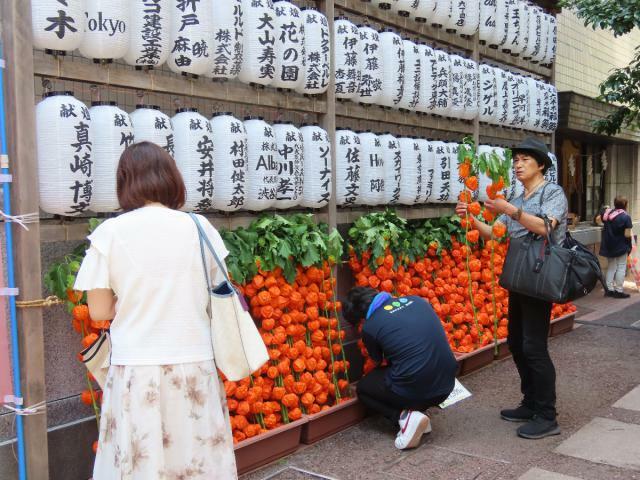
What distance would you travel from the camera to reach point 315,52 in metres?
5.73

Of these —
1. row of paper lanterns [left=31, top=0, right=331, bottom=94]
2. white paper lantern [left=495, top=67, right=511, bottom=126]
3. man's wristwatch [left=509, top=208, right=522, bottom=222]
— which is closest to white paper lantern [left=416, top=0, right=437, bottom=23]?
white paper lantern [left=495, top=67, right=511, bottom=126]

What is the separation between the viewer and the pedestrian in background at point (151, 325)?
297cm

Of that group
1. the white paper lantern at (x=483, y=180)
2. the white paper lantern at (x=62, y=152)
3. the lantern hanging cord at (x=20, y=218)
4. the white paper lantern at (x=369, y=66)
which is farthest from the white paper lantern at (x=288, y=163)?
the white paper lantern at (x=483, y=180)

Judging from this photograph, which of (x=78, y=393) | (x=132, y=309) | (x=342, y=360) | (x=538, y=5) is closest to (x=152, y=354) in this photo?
(x=132, y=309)

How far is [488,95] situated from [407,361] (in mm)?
4467

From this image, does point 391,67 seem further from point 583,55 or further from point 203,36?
point 583,55

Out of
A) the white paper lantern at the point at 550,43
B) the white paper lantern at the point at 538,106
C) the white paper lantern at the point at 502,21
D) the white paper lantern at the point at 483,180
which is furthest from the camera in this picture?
the white paper lantern at the point at 550,43

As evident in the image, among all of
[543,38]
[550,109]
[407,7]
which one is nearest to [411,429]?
[407,7]

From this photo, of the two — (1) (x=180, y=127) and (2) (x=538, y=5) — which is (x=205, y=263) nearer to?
(1) (x=180, y=127)

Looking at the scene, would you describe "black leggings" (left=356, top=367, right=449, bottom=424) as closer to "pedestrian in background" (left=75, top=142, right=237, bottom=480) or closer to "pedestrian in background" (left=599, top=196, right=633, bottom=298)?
"pedestrian in background" (left=75, top=142, right=237, bottom=480)

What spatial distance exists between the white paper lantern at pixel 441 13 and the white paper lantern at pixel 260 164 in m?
3.26

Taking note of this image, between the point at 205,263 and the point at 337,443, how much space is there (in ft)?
9.26

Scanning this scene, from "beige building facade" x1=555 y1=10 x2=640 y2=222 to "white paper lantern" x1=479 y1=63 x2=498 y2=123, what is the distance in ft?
13.0

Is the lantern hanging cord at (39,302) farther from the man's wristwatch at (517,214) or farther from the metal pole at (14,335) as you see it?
the man's wristwatch at (517,214)
